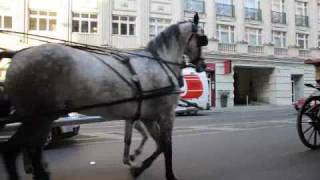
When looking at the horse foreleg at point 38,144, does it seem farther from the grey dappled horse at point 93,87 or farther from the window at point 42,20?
the window at point 42,20

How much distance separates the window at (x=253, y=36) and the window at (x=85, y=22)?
47.1ft

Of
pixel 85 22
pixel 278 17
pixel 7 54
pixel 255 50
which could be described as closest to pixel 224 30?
pixel 255 50

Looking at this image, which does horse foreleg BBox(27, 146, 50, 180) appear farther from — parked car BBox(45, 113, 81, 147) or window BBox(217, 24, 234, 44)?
window BBox(217, 24, 234, 44)

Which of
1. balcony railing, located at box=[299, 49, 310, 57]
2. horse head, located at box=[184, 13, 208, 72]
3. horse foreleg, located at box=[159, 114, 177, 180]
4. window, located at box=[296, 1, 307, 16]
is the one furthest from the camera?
window, located at box=[296, 1, 307, 16]

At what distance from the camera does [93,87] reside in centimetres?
571

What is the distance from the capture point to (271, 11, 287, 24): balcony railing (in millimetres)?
45500

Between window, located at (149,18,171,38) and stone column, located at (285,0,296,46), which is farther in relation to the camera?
stone column, located at (285,0,296,46)

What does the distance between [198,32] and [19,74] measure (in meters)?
2.64

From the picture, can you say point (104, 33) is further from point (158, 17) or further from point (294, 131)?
point (294, 131)

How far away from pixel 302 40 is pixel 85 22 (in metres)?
22.6

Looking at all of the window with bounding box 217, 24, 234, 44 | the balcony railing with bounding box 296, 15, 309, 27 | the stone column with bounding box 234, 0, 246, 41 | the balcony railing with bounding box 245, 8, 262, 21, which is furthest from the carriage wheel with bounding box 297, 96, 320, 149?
the balcony railing with bounding box 296, 15, 309, 27

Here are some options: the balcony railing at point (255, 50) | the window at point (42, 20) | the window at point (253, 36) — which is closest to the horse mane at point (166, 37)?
the window at point (42, 20)

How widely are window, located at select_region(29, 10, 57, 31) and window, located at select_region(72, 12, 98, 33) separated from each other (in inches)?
58.6

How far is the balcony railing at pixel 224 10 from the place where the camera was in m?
42.0
